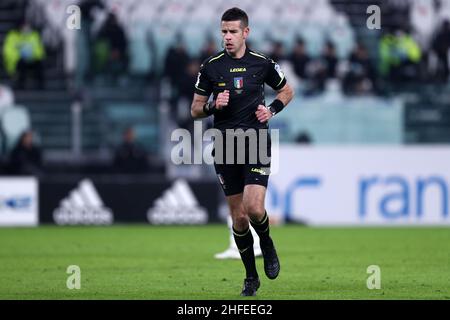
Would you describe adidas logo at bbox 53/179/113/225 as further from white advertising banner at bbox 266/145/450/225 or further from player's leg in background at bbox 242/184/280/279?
player's leg in background at bbox 242/184/280/279

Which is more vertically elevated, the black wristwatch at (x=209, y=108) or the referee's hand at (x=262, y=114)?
the black wristwatch at (x=209, y=108)

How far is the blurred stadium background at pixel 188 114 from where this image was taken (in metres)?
19.4

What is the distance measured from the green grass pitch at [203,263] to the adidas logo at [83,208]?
1.48ft

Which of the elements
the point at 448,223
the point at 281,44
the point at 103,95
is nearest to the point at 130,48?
the point at 103,95

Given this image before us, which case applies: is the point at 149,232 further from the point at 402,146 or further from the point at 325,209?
the point at 402,146

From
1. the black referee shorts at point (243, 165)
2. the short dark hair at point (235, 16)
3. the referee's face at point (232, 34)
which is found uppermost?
the short dark hair at point (235, 16)

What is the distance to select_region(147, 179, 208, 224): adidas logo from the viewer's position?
1953 cm

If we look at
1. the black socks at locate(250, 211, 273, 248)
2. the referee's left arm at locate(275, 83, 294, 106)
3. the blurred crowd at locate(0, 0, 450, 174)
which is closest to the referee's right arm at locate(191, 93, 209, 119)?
the referee's left arm at locate(275, 83, 294, 106)

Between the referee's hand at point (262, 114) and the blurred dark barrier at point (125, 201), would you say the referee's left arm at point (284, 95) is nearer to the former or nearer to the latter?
the referee's hand at point (262, 114)

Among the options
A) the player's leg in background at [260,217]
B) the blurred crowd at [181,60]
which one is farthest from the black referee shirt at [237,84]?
the blurred crowd at [181,60]

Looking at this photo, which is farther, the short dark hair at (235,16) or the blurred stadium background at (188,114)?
the blurred stadium background at (188,114)

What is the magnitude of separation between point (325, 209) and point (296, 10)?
18.1 feet

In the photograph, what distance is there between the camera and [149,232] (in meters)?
18.0

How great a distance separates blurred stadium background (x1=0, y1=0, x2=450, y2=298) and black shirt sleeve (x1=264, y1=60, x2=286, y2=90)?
8426 millimetres
